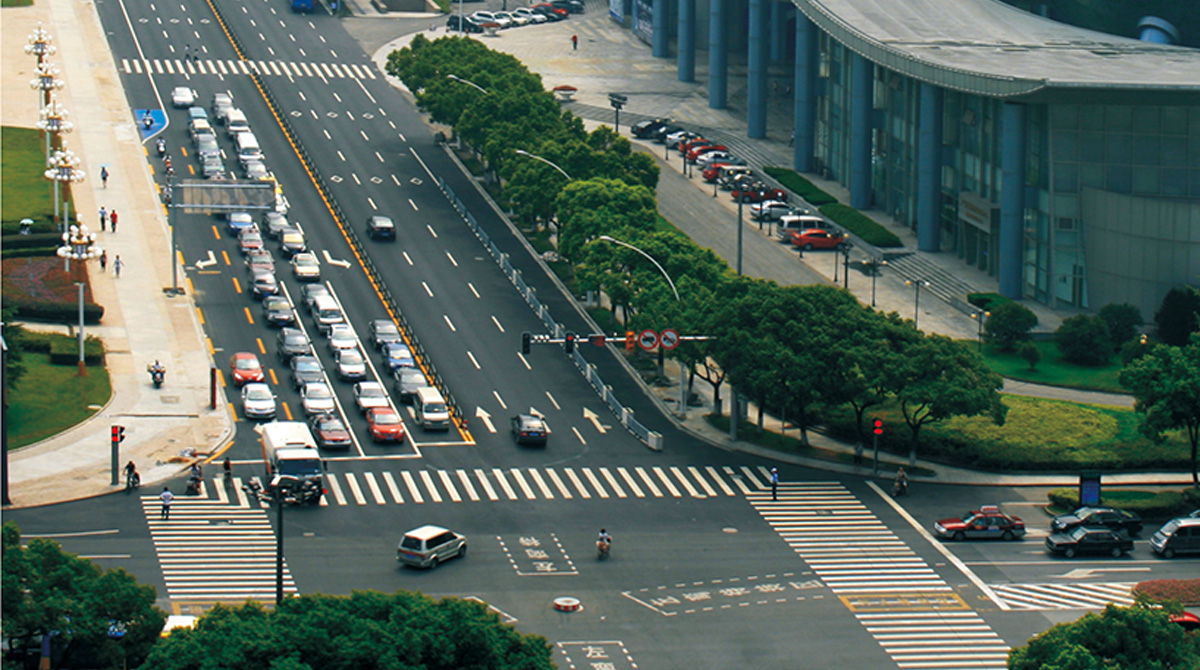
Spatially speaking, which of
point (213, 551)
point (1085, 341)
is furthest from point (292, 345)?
point (1085, 341)

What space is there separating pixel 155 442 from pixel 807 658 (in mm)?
41533

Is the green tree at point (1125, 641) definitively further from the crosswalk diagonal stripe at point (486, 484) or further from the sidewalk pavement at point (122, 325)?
the sidewalk pavement at point (122, 325)

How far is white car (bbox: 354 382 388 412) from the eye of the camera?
4397 inches

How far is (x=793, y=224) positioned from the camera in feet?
484

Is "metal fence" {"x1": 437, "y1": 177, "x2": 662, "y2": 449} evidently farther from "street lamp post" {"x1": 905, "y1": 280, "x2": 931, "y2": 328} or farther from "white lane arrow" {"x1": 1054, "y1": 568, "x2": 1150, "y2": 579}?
"white lane arrow" {"x1": 1054, "y1": 568, "x2": 1150, "y2": 579}

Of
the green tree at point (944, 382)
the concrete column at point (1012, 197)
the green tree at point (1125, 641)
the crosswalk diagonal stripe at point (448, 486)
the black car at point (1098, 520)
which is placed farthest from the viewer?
the concrete column at point (1012, 197)

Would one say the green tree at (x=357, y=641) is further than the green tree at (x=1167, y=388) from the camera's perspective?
No

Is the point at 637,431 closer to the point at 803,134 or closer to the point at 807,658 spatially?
the point at 807,658

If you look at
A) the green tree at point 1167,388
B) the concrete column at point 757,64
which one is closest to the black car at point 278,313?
the green tree at point 1167,388

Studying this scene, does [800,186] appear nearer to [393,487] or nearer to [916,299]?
[916,299]

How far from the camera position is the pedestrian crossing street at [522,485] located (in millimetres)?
99312

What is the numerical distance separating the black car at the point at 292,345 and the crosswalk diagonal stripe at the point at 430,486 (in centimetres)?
1858

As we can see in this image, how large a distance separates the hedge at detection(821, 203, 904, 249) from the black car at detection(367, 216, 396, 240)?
106 feet

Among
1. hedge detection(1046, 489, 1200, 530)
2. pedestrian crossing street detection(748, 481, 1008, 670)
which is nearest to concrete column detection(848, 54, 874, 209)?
pedestrian crossing street detection(748, 481, 1008, 670)
